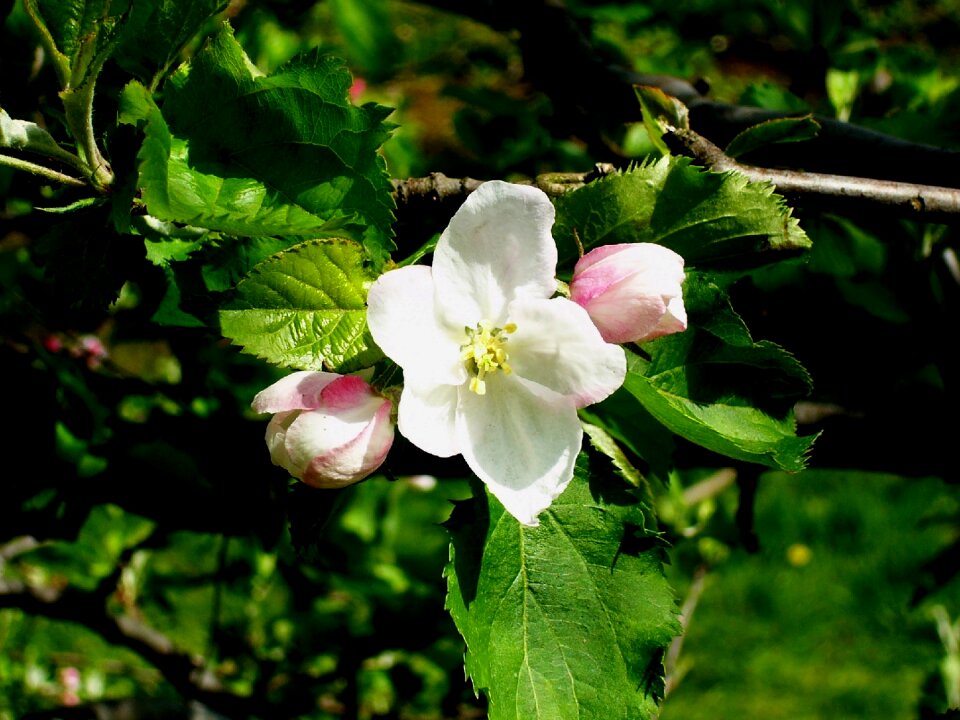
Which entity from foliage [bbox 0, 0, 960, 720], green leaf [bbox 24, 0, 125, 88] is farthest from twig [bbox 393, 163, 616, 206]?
green leaf [bbox 24, 0, 125, 88]

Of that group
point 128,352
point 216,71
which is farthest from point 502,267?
point 128,352

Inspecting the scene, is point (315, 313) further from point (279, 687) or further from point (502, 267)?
point (279, 687)

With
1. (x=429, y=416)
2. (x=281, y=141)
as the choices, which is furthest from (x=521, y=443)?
(x=281, y=141)

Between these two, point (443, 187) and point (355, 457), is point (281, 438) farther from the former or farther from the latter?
point (443, 187)

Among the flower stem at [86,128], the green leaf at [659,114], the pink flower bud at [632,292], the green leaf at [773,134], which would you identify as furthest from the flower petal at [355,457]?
the green leaf at [773,134]

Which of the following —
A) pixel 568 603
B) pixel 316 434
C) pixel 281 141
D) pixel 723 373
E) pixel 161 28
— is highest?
pixel 161 28

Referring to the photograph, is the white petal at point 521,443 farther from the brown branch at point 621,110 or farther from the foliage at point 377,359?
the brown branch at point 621,110
